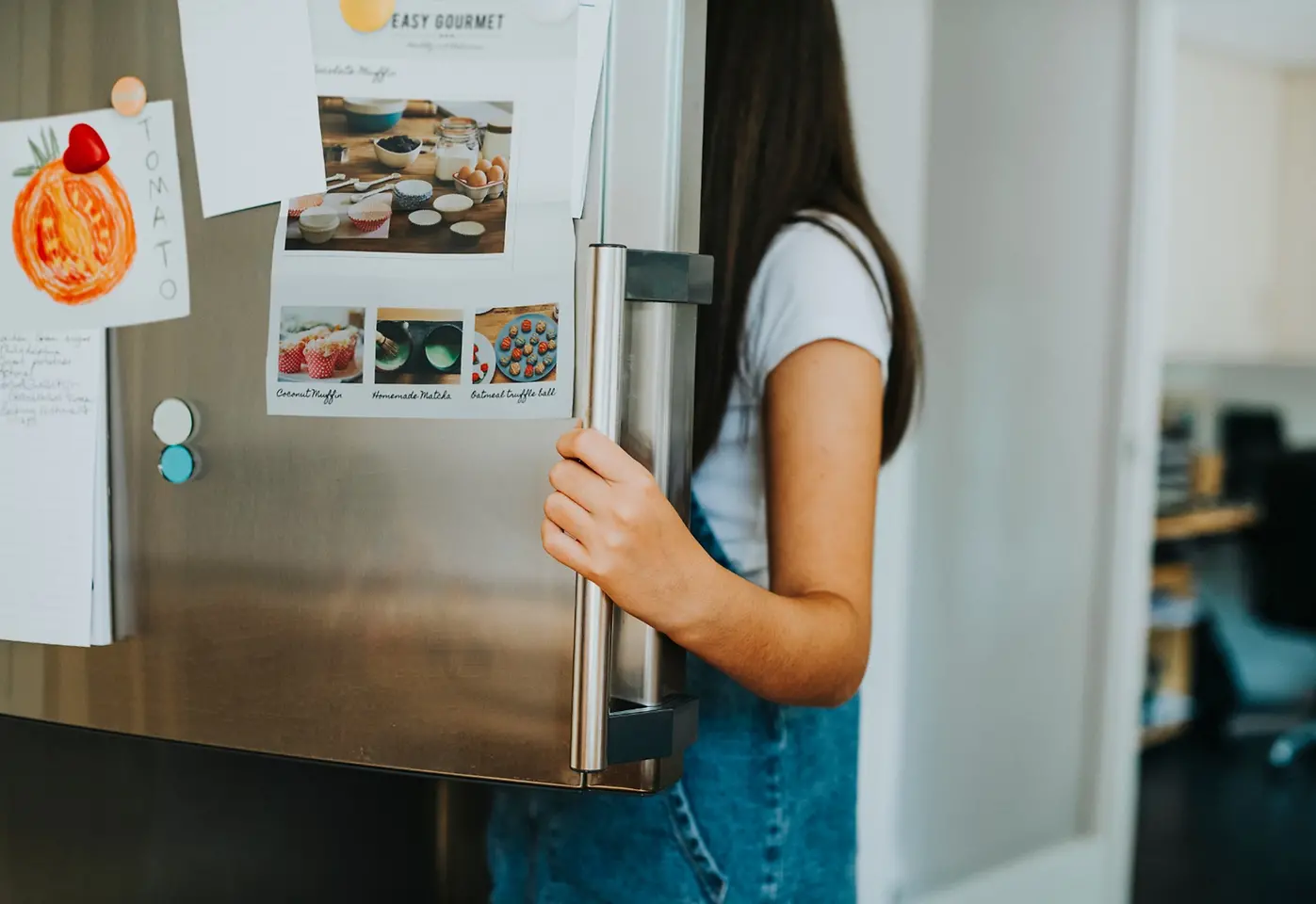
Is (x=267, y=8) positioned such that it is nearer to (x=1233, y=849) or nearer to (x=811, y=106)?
(x=811, y=106)

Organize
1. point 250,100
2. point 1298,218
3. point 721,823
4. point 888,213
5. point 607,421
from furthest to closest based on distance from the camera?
point 1298,218 → point 888,213 → point 721,823 → point 250,100 → point 607,421

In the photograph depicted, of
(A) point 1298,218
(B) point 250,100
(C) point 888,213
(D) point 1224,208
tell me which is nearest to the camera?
(B) point 250,100

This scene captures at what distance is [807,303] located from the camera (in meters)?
0.81

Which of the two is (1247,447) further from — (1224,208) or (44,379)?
(44,379)

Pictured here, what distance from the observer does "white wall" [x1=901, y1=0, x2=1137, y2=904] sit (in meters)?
2.29

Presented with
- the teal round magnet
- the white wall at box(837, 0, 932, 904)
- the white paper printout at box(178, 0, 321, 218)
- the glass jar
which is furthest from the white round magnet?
the white wall at box(837, 0, 932, 904)

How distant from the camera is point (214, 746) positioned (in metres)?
0.76

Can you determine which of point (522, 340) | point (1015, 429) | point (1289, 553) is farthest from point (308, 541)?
point (1289, 553)

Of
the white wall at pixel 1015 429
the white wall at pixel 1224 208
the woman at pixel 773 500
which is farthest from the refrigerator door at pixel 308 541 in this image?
the white wall at pixel 1224 208

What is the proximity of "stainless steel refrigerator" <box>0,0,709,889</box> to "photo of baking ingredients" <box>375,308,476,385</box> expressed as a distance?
0.10ft

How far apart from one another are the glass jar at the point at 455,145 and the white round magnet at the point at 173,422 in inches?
9.1

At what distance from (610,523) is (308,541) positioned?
0.21 meters

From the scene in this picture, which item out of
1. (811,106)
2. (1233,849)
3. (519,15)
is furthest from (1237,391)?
(519,15)

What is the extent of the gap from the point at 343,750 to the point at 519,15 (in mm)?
450
